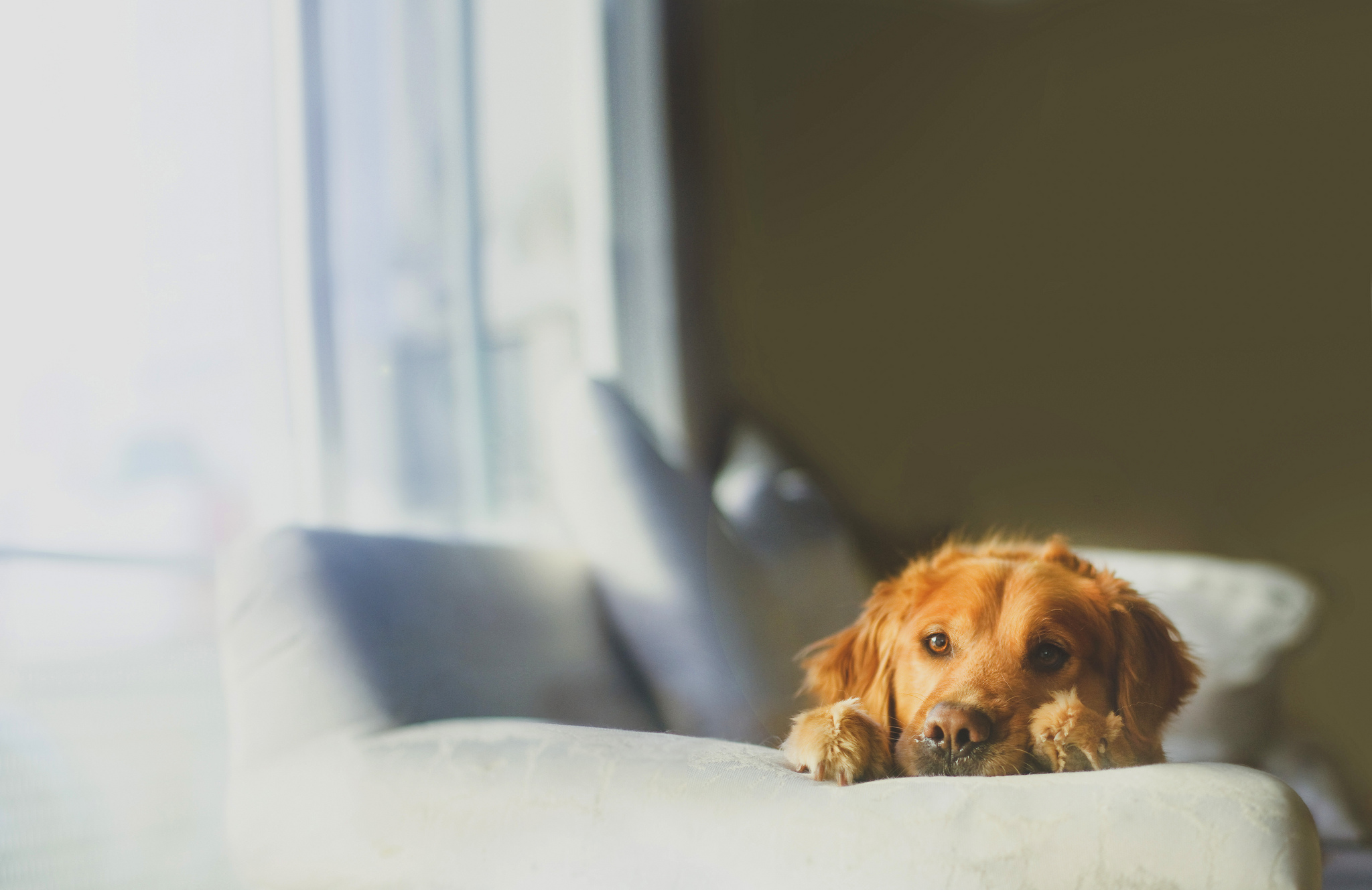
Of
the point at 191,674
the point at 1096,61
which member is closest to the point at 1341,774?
the point at 1096,61

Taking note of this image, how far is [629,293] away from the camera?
4.14ft

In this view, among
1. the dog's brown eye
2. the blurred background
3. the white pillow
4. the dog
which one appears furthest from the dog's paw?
the white pillow

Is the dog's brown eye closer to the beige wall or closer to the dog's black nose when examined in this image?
the dog's black nose

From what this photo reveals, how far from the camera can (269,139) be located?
911 millimetres

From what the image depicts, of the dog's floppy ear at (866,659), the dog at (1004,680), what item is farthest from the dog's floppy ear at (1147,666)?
the dog's floppy ear at (866,659)

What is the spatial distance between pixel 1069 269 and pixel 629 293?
1.91 feet

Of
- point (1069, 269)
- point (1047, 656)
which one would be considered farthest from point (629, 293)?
point (1047, 656)

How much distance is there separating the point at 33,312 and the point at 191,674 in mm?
331

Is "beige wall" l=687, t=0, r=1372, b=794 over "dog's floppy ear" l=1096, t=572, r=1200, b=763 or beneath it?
over

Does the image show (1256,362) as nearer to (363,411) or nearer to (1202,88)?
(1202,88)

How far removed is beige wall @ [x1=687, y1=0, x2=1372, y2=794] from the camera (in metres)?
0.83

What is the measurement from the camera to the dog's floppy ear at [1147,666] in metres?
0.55

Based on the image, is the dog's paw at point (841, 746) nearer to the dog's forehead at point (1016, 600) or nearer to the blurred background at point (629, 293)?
the dog's forehead at point (1016, 600)

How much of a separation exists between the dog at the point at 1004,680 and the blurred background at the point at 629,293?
0.18 metres
